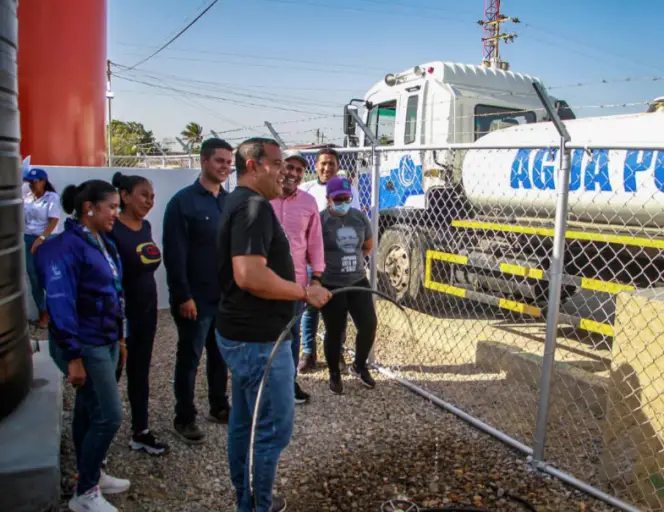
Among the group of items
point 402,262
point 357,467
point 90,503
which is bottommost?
point 357,467

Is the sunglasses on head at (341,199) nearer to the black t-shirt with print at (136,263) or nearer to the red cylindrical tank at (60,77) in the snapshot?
the black t-shirt with print at (136,263)

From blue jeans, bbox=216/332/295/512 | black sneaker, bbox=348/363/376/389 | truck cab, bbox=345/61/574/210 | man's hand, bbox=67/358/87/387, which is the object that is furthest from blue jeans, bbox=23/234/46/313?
blue jeans, bbox=216/332/295/512

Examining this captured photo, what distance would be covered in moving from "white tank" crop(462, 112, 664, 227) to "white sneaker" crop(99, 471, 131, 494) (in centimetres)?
352

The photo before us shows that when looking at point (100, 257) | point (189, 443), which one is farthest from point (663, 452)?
point (100, 257)

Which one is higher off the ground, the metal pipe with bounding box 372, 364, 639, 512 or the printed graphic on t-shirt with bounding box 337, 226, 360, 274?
the printed graphic on t-shirt with bounding box 337, 226, 360, 274

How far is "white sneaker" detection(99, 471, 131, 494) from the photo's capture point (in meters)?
2.88

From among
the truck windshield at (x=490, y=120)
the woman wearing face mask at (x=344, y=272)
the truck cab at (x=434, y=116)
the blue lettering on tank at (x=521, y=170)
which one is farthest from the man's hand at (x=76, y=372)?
the truck windshield at (x=490, y=120)

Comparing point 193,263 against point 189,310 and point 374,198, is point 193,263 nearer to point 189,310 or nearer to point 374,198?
point 189,310

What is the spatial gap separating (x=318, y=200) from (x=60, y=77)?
5091 mm

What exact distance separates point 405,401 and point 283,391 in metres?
2.07

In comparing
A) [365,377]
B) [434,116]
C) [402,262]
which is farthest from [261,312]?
[434,116]

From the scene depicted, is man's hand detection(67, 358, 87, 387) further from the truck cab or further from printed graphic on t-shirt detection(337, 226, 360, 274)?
the truck cab

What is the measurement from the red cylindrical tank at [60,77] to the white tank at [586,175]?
17.9 feet

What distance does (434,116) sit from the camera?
6996 mm
